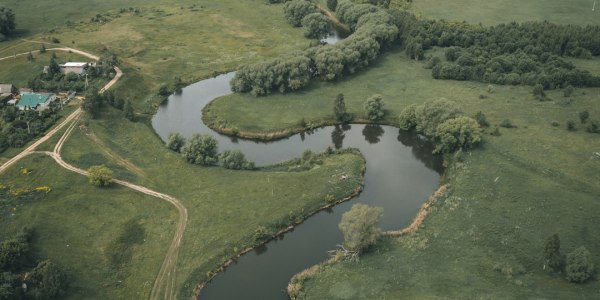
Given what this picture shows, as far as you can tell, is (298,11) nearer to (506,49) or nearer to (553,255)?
(506,49)

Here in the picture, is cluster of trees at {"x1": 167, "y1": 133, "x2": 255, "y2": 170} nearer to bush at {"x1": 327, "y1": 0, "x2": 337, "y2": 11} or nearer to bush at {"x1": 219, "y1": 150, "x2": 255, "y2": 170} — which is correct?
bush at {"x1": 219, "y1": 150, "x2": 255, "y2": 170}

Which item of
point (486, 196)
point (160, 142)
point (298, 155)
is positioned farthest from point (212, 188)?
point (486, 196)

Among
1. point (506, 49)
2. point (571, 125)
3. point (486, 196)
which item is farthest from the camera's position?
point (506, 49)

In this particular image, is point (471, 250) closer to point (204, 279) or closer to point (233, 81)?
point (204, 279)

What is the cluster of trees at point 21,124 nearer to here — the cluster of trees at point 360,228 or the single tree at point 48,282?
the single tree at point 48,282

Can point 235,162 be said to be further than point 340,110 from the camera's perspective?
No

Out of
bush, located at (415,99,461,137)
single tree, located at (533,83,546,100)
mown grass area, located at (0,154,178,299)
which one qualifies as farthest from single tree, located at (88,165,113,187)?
single tree, located at (533,83,546,100)

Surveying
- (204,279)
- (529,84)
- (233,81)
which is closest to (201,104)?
(233,81)
